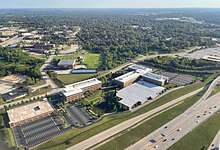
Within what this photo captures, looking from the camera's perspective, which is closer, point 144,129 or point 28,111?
point 144,129

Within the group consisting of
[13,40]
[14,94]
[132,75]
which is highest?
[13,40]

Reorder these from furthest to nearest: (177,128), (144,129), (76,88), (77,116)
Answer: (76,88) → (77,116) → (177,128) → (144,129)

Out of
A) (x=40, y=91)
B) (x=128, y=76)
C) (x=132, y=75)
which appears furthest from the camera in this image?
(x=132, y=75)

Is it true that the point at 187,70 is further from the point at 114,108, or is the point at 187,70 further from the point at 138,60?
the point at 114,108

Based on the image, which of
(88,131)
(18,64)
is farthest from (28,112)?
(18,64)

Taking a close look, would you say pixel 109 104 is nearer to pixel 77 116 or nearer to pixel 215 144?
pixel 77 116

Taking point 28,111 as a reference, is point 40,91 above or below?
above

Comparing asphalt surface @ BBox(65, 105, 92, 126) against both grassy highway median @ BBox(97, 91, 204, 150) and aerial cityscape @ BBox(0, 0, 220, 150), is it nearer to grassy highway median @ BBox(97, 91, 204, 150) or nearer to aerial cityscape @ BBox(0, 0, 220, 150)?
aerial cityscape @ BBox(0, 0, 220, 150)

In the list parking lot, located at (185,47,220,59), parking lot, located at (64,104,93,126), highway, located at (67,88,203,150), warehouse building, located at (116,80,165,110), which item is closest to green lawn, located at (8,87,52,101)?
parking lot, located at (64,104,93,126)
